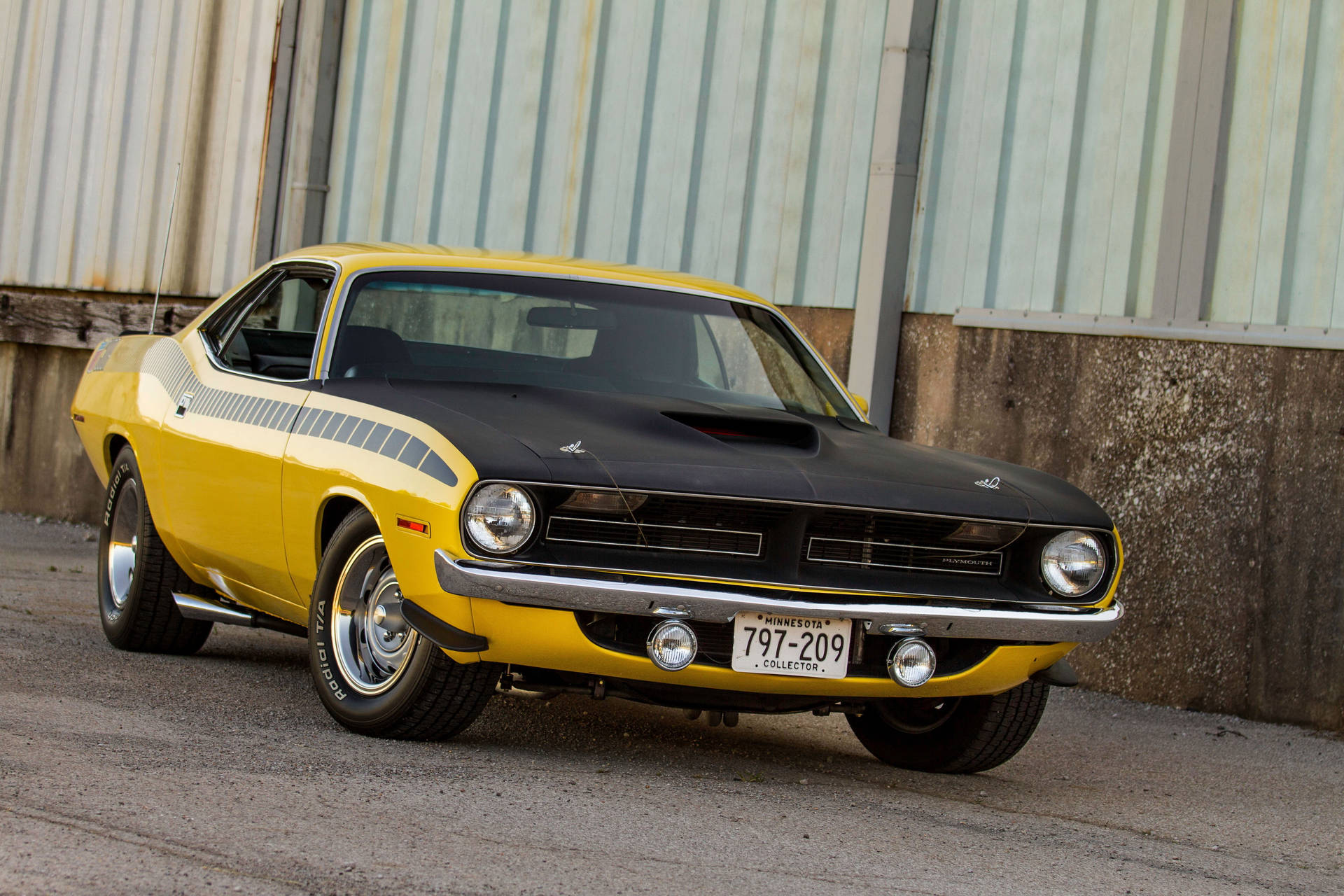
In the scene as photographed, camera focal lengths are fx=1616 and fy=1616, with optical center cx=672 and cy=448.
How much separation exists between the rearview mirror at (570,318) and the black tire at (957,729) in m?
1.55

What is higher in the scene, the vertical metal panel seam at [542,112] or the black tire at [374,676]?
the vertical metal panel seam at [542,112]

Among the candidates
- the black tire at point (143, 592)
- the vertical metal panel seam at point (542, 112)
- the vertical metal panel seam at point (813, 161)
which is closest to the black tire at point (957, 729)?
the black tire at point (143, 592)

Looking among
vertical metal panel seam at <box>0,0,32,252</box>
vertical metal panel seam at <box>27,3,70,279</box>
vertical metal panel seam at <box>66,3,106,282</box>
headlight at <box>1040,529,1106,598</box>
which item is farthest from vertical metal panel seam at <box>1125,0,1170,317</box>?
vertical metal panel seam at <box>0,0,32,252</box>

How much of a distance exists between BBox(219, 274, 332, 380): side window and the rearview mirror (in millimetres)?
723

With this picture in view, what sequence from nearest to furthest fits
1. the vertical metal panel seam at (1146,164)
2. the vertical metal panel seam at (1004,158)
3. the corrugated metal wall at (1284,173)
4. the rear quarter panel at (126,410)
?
the rear quarter panel at (126,410), the corrugated metal wall at (1284,173), the vertical metal panel seam at (1146,164), the vertical metal panel seam at (1004,158)

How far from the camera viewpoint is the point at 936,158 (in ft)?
27.1

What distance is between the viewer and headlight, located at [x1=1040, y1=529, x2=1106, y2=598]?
4660mm

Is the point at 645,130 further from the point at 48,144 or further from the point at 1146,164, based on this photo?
the point at 48,144

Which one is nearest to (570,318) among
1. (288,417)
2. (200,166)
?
(288,417)

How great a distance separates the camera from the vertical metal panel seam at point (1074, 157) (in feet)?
25.6

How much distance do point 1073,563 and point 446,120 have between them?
6.87m

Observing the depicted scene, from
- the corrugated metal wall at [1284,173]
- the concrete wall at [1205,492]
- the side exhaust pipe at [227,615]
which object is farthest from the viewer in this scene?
the corrugated metal wall at [1284,173]

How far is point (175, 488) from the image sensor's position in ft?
19.1

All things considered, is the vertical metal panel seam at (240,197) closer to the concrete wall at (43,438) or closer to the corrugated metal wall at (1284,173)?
the concrete wall at (43,438)
